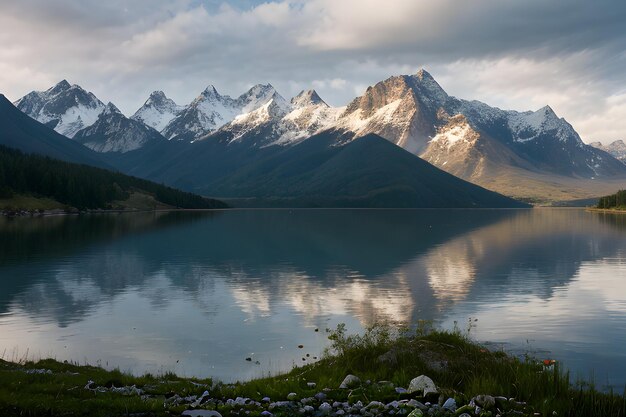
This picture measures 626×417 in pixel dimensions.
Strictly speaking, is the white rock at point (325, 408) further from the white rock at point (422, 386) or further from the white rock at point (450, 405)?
the white rock at point (450, 405)

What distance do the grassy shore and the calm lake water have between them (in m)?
7.15

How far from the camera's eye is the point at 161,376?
107 ft

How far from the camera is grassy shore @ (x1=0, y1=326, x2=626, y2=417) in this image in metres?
22.0

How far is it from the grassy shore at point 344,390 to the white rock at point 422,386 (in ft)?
0.93

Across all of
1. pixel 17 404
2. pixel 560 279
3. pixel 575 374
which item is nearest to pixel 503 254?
pixel 560 279

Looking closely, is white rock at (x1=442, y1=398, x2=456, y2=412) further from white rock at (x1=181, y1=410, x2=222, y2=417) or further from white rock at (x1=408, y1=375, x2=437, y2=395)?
white rock at (x1=181, y1=410, x2=222, y2=417)

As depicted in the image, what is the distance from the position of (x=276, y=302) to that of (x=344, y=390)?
3767cm

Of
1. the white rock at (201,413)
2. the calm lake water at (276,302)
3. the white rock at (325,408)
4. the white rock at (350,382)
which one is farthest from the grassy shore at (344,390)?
the calm lake water at (276,302)

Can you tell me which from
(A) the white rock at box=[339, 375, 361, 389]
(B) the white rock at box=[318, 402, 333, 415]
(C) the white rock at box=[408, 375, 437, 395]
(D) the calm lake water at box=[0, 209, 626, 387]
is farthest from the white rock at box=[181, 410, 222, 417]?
(D) the calm lake water at box=[0, 209, 626, 387]

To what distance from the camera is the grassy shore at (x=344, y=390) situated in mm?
21991

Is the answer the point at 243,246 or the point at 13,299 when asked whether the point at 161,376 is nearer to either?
the point at 13,299

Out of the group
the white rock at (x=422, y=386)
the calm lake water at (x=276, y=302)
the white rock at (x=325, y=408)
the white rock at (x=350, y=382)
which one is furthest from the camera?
the calm lake water at (x=276, y=302)

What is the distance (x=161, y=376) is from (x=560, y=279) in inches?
2700

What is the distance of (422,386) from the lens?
24328 mm
